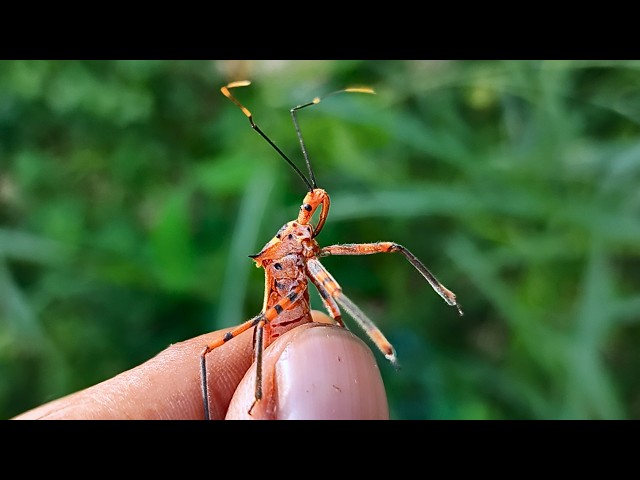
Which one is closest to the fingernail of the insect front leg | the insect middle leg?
the insect middle leg

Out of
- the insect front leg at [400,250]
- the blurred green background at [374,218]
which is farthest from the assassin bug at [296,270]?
the blurred green background at [374,218]

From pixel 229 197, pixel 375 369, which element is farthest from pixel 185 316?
pixel 375 369

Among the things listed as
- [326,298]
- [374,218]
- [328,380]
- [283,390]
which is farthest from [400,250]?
[374,218]

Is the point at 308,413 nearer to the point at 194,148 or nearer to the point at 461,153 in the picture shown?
the point at 461,153

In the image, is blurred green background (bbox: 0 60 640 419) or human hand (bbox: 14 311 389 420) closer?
human hand (bbox: 14 311 389 420)

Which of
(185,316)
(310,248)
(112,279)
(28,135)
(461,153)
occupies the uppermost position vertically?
(28,135)

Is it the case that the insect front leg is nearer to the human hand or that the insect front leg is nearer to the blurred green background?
the human hand

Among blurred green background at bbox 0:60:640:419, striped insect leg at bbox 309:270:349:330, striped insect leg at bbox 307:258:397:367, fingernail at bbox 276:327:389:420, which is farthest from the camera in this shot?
blurred green background at bbox 0:60:640:419
